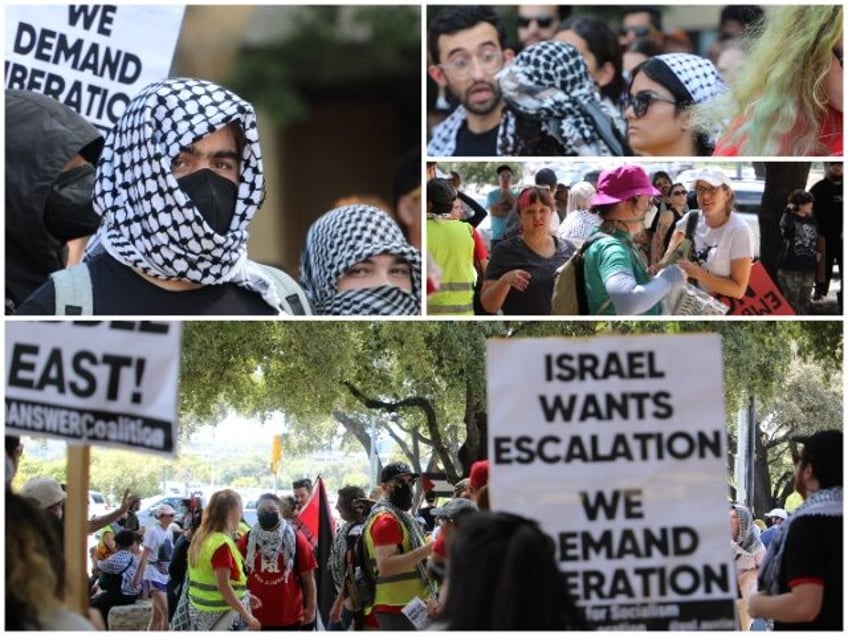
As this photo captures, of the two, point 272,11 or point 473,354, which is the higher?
point 272,11

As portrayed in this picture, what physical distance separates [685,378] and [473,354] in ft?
10.6

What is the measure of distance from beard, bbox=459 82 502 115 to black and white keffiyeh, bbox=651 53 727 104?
727 mm

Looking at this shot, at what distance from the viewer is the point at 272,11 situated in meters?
8.47

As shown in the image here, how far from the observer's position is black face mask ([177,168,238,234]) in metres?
5.78

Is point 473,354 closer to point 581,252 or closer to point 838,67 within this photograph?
point 581,252

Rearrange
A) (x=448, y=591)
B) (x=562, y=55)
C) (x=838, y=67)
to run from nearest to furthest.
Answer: (x=448, y=591) → (x=838, y=67) → (x=562, y=55)

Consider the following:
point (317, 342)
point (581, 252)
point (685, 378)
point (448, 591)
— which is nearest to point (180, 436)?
point (317, 342)

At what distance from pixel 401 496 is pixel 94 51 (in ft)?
8.86

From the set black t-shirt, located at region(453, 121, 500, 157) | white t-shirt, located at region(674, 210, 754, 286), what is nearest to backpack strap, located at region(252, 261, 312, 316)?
black t-shirt, located at region(453, 121, 500, 157)

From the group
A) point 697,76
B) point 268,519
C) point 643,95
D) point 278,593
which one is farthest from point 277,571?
point 697,76

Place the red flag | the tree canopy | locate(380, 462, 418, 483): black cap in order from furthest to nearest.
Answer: the red flag → the tree canopy → locate(380, 462, 418, 483): black cap

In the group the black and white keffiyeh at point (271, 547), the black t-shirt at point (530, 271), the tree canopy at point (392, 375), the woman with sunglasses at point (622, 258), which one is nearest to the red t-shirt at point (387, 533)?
the tree canopy at point (392, 375)

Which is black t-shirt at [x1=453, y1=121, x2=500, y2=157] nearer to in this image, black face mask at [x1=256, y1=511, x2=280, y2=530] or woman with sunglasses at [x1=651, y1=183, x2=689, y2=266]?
woman with sunglasses at [x1=651, y1=183, x2=689, y2=266]

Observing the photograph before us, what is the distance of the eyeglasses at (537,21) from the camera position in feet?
24.0
